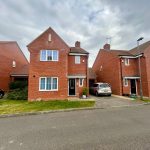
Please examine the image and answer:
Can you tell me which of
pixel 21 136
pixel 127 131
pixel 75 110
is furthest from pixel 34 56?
pixel 127 131

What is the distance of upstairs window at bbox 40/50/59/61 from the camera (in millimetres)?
17594

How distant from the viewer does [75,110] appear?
481 inches

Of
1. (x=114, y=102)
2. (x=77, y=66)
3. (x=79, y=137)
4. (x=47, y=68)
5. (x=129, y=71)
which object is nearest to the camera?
(x=79, y=137)

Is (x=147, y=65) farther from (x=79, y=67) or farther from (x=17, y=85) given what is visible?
(x=17, y=85)

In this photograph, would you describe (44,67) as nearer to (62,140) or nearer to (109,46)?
(62,140)

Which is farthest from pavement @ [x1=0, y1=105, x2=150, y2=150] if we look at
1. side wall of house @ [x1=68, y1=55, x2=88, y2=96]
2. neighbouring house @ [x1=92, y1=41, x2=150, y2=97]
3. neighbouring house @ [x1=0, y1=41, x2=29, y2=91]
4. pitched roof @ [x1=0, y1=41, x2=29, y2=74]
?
pitched roof @ [x1=0, y1=41, x2=29, y2=74]

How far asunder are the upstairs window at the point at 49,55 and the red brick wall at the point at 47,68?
0.38 m

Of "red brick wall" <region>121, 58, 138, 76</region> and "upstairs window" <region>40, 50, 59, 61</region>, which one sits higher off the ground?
"upstairs window" <region>40, 50, 59, 61</region>

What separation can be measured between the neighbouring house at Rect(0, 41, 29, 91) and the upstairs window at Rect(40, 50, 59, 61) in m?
8.47

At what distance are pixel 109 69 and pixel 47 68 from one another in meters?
11.7

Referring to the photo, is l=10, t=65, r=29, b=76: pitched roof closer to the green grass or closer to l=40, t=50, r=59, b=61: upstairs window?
l=40, t=50, r=59, b=61: upstairs window

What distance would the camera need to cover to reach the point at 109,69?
2466 cm

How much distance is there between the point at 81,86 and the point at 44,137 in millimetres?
13583

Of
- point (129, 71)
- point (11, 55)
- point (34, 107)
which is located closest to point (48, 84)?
point (34, 107)
